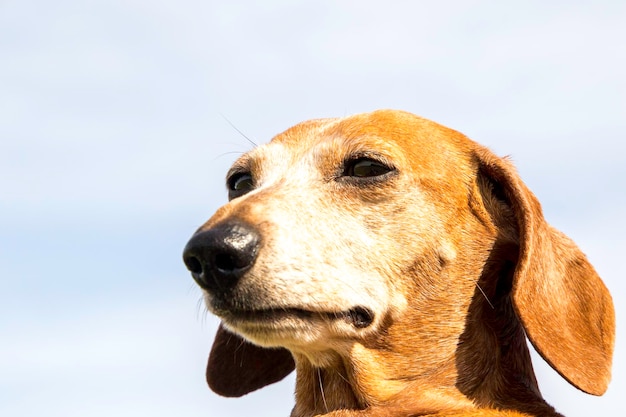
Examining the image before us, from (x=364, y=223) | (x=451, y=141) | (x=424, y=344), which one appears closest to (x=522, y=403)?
(x=424, y=344)

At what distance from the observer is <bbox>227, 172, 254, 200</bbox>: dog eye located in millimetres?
6129

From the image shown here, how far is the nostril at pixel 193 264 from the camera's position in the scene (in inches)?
189

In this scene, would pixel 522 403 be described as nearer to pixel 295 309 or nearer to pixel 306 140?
pixel 295 309

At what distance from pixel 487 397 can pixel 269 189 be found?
169 centimetres

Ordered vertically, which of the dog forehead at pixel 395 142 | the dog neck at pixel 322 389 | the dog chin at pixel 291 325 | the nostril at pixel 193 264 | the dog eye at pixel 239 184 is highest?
the dog forehead at pixel 395 142

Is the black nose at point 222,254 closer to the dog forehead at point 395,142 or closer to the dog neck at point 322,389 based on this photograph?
the dog neck at point 322,389

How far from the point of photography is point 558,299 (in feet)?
17.5

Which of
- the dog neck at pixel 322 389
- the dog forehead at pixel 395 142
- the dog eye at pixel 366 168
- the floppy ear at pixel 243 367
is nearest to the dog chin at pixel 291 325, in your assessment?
the dog neck at pixel 322 389

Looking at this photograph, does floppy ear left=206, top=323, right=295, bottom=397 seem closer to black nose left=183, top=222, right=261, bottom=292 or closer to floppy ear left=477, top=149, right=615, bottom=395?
black nose left=183, top=222, right=261, bottom=292

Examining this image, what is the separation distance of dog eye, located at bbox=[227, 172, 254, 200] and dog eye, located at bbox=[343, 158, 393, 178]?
75cm

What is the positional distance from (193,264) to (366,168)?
4.26 ft

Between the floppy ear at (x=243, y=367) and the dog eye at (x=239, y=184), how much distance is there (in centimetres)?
98

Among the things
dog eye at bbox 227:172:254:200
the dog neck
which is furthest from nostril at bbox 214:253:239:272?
dog eye at bbox 227:172:254:200

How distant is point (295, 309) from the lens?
4922 millimetres
